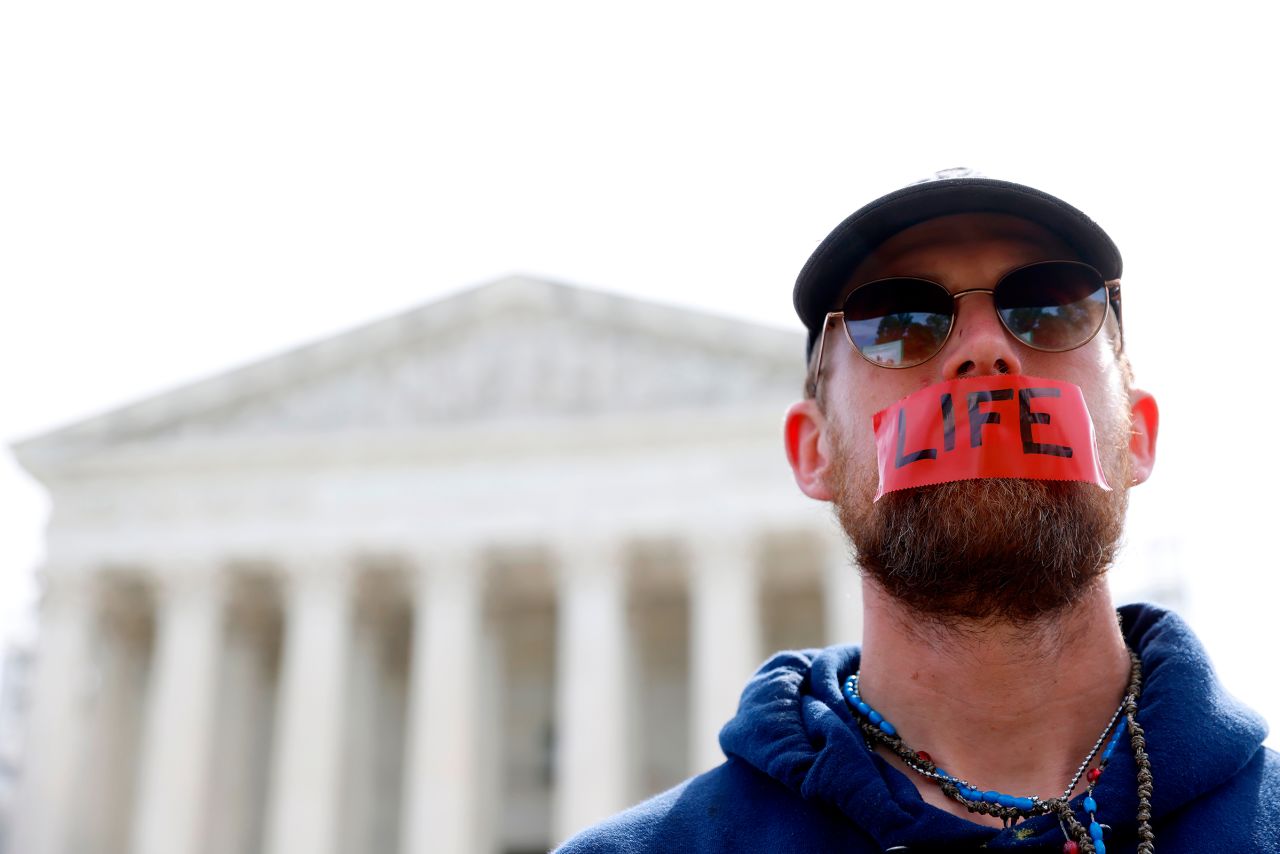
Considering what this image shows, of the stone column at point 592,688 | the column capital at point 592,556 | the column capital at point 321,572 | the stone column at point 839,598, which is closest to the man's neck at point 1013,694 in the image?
the stone column at point 839,598

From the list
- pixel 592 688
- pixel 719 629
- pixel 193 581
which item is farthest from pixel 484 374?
pixel 719 629

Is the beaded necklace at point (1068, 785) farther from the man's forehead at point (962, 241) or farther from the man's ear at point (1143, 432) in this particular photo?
the man's forehead at point (962, 241)

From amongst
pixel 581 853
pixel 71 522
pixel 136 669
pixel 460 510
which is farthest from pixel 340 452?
pixel 581 853

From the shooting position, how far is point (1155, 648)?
283 cm

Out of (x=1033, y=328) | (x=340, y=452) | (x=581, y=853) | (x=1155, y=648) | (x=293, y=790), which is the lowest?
(x=293, y=790)

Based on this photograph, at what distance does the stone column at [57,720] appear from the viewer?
32.7m

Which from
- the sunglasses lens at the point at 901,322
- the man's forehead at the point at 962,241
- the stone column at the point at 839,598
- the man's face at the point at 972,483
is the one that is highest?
the man's forehead at the point at 962,241

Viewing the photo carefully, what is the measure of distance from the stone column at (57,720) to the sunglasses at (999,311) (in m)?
35.3

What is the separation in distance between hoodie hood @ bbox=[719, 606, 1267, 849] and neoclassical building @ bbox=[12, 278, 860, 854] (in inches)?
1083

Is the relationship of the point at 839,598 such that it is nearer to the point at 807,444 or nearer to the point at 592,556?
the point at 592,556

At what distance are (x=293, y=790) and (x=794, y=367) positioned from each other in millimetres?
16684

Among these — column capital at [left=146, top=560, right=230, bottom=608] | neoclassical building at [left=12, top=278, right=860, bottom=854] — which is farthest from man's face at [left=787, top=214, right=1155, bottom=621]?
column capital at [left=146, top=560, right=230, bottom=608]

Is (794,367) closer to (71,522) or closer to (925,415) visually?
(71,522)

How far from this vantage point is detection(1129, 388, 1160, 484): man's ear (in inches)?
119
